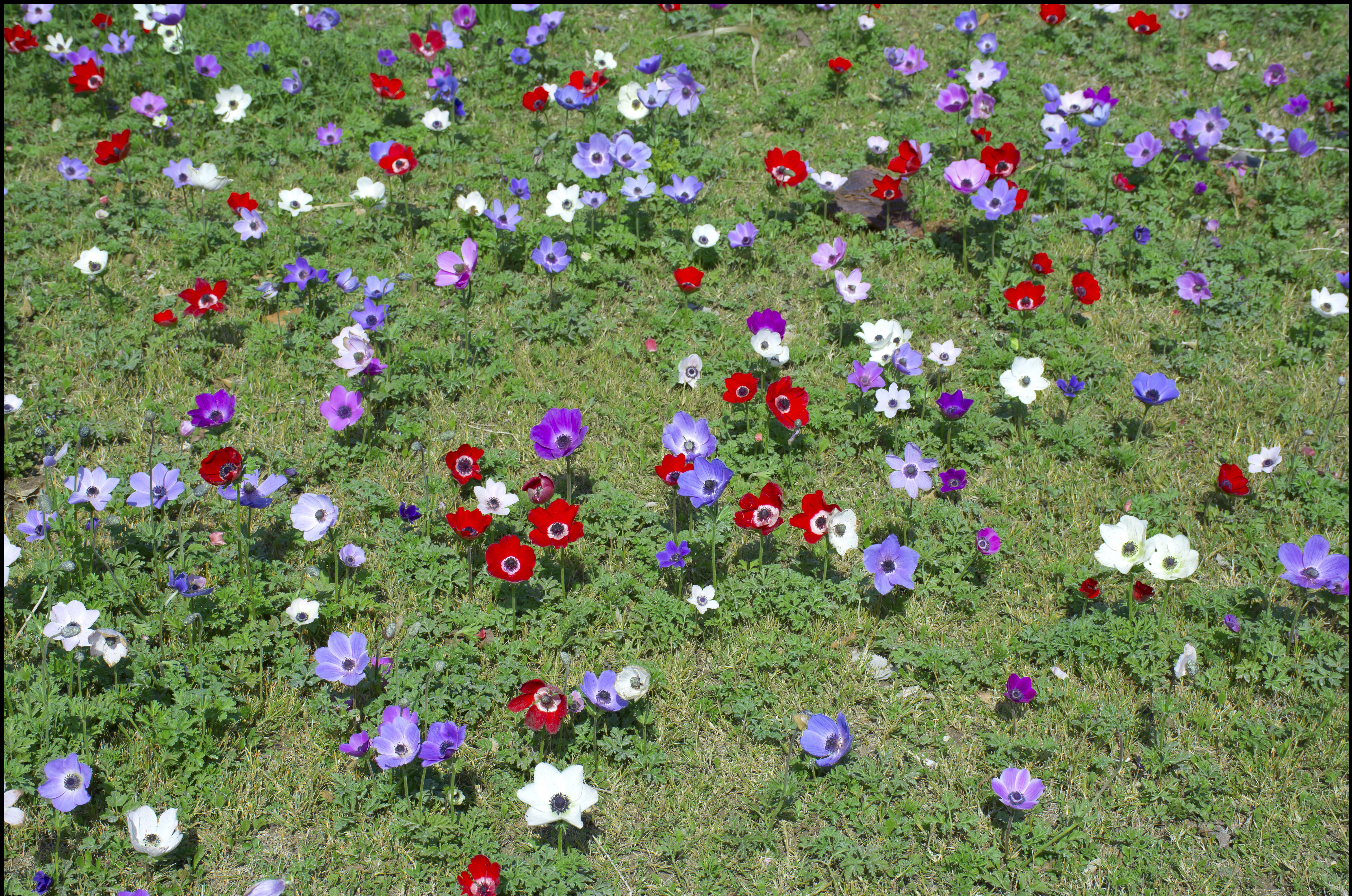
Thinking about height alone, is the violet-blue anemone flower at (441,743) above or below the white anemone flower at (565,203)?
below

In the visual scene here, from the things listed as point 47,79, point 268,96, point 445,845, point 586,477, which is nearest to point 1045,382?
point 586,477

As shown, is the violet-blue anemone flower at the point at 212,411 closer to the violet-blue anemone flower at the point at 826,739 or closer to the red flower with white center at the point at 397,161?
the red flower with white center at the point at 397,161

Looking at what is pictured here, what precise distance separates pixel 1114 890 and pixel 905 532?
4.13 ft

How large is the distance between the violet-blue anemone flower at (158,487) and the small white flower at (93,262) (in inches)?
51.6

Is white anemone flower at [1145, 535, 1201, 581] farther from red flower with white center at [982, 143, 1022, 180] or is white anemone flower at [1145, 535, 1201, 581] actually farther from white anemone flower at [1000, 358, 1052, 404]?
red flower with white center at [982, 143, 1022, 180]

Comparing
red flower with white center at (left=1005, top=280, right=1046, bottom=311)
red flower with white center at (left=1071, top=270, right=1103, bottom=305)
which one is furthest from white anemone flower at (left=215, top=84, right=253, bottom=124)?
red flower with white center at (left=1071, top=270, right=1103, bottom=305)

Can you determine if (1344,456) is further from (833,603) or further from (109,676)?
(109,676)

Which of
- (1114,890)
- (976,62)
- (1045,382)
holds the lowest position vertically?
(1114,890)

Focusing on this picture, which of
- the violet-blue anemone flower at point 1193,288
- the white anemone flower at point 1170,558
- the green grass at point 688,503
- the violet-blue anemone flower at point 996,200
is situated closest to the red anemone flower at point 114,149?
the green grass at point 688,503

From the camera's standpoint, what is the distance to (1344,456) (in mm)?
3783

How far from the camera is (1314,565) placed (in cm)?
316

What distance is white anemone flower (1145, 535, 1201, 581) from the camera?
309 cm

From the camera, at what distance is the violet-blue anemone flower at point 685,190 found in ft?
15.3

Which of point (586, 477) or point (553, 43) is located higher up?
point (553, 43)
